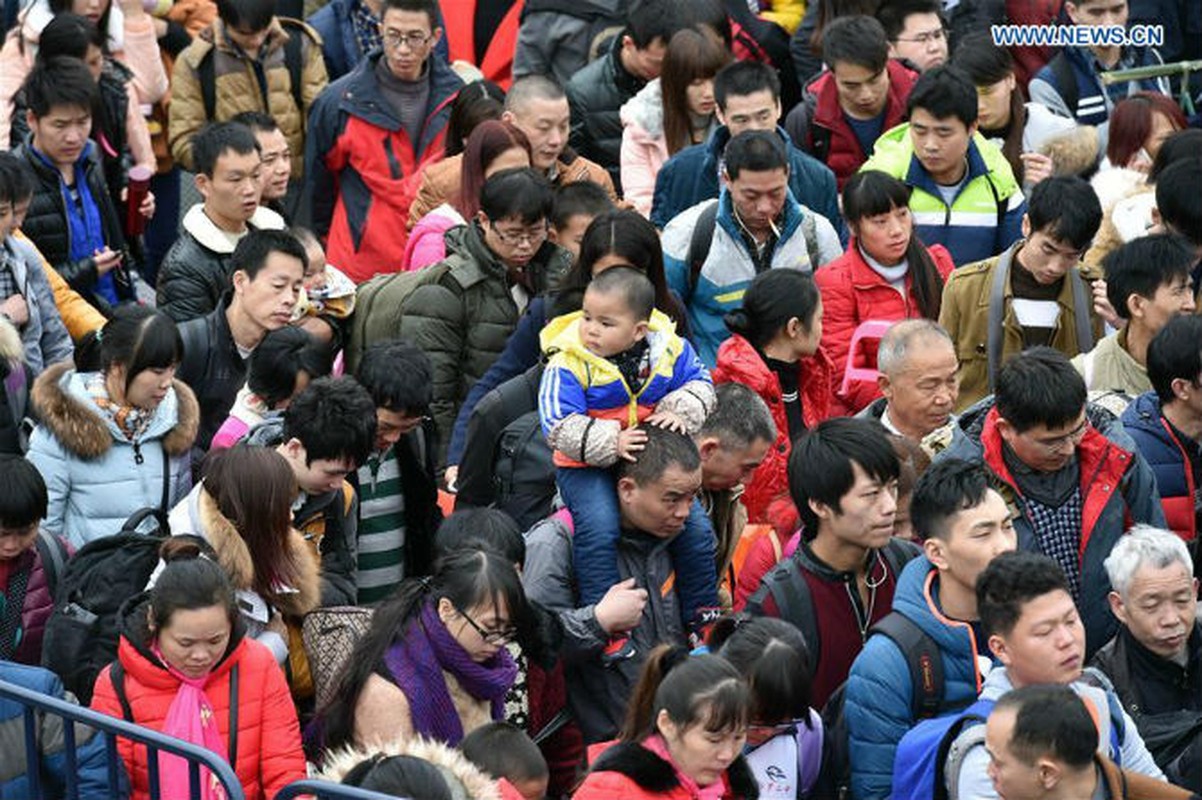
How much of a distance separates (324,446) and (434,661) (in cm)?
119

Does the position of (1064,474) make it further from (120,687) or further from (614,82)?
(614,82)

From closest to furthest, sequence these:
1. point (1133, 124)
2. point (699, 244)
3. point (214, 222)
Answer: point (699, 244) < point (214, 222) < point (1133, 124)

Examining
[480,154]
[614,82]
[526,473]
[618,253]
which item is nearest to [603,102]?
[614,82]

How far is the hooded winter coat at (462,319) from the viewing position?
9461 millimetres

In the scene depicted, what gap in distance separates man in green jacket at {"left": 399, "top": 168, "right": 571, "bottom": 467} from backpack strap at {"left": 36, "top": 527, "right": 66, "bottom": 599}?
1907mm

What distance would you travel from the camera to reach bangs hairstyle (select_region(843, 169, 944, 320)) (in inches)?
371

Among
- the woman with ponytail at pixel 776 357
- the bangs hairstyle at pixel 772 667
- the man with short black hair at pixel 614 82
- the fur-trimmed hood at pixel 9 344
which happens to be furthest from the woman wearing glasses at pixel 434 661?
the man with short black hair at pixel 614 82

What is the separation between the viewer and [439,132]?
11.6 m

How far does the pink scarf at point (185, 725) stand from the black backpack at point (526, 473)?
5.94ft

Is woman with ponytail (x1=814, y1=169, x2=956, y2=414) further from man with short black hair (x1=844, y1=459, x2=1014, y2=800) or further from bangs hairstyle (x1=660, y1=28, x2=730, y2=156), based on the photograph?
man with short black hair (x1=844, y1=459, x2=1014, y2=800)

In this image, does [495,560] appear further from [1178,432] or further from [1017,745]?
[1178,432]

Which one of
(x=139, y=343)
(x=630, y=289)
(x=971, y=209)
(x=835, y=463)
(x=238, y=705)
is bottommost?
(x=971, y=209)

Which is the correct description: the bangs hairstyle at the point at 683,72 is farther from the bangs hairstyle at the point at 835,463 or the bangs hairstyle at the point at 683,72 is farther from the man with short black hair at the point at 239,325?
the bangs hairstyle at the point at 835,463

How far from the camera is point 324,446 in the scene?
25.5 ft
